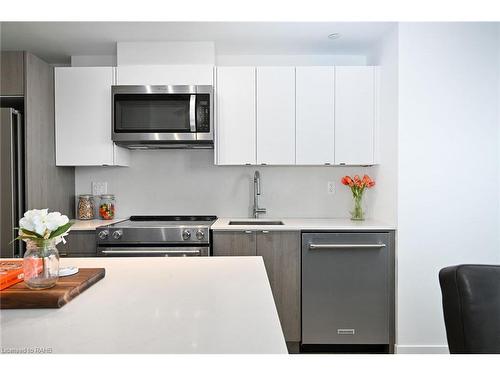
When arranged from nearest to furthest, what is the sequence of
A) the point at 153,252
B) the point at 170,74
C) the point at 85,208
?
the point at 153,252 < the point at 170,74 < the point at 85,208

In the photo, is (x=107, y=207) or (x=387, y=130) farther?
(x=107, y=207)

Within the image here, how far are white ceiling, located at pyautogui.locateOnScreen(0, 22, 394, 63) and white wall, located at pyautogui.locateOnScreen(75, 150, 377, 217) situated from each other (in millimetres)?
916

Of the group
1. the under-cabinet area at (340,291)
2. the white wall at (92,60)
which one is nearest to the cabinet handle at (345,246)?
the under-cabinet area at (340,291)

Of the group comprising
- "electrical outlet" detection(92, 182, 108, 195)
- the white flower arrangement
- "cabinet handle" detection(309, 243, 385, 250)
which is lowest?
"cabinet handle" detection(309, 243, 385, 250)

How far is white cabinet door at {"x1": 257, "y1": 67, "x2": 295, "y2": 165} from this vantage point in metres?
2.84

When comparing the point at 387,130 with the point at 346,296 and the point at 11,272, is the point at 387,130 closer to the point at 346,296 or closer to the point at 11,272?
the point at 346,296

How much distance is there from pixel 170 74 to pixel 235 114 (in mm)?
584

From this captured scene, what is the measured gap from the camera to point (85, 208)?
10.1 ft

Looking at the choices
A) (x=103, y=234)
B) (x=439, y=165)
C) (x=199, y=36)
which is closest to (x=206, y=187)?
(x=103, y=234)

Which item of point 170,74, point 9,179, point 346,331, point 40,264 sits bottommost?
point 346,331

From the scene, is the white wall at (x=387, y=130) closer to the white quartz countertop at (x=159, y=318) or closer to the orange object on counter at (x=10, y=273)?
the white quartz countertop at (x=159, y=318)

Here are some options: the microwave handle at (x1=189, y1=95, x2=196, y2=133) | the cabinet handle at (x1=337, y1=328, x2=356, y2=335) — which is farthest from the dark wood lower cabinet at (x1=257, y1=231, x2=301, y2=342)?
the microwave handle at (x1=189, y1=95, x2=196, y2=133)

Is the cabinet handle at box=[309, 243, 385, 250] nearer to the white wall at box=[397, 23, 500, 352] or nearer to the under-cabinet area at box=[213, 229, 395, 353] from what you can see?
the under-cabinet area at box=[213, 229, 395, 353]

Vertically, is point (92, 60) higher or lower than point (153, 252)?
higher
